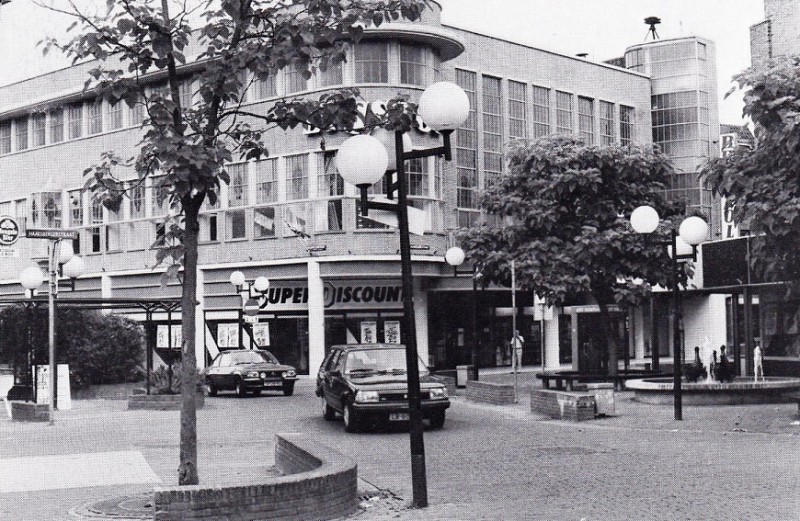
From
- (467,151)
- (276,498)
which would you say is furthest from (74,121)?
(276,498)

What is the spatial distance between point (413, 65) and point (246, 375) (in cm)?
1570

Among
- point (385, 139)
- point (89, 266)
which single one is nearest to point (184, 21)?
point (385, 139)

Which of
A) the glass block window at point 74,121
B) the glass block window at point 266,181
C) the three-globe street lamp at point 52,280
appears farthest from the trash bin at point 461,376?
the glass block window at point 74,121

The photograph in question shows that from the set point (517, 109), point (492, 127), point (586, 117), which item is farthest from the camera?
point (586, 117)

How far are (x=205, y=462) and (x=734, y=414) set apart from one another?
10.7 m

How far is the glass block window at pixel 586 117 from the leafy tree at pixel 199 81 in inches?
1538

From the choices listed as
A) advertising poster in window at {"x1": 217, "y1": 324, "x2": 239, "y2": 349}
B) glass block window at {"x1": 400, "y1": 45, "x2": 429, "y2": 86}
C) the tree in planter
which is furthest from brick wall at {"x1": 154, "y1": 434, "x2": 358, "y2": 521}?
advertising poster in window at {"x1": 217, "y1": 324, "x2": 239, "y2": 349}

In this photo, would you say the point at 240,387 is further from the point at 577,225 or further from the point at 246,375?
the point at 577,225

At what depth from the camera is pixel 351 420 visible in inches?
734

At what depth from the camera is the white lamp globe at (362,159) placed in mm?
10398

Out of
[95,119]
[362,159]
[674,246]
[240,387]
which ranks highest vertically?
[95,119]

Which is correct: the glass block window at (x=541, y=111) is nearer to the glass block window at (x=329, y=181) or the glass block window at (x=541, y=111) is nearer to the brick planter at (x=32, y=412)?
the glass block window at (x=329, y=181)

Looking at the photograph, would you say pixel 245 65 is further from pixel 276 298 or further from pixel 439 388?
pixel 276 298

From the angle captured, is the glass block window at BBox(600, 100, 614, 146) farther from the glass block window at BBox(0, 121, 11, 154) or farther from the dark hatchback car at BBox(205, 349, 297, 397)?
the glass block window at BBox(0, 121, 11, 154)
